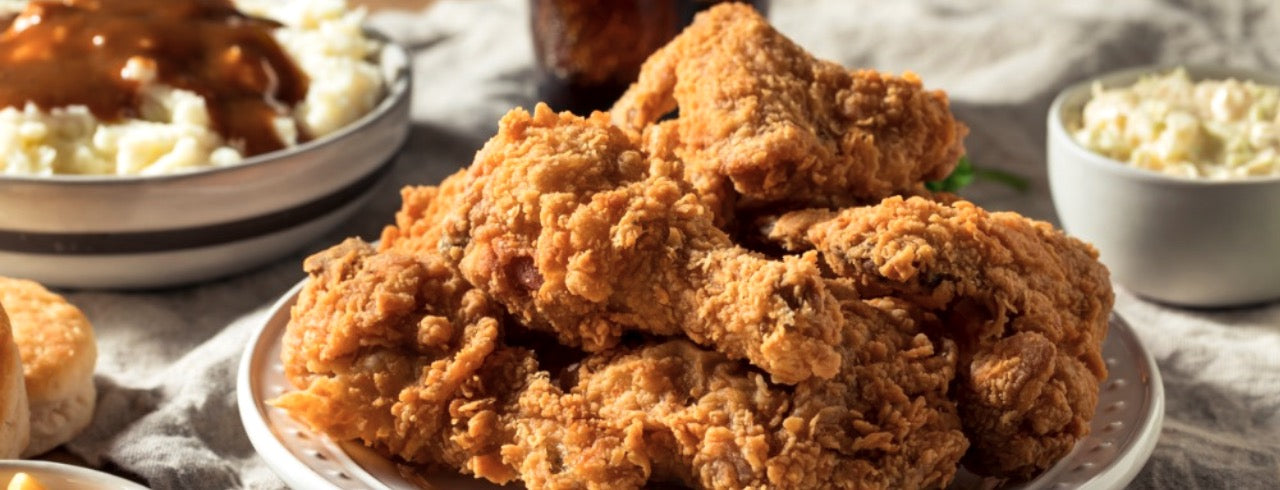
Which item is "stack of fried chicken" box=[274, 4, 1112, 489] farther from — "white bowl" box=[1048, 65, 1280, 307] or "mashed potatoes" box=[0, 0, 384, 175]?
"mashed potatoes" box=[0, 0, 384, 175]

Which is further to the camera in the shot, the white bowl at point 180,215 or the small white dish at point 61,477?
the white bowl at point 180,215

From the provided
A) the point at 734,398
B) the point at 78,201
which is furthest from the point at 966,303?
the point at 78,201

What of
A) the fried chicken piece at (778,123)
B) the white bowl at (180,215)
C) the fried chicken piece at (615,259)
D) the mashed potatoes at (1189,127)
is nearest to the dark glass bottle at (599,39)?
the white bowl at (180,215)

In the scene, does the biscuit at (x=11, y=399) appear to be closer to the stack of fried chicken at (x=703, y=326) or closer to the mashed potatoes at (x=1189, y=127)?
the stack of fried chicken at (x=703, y=326)

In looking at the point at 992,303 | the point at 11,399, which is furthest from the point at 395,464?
the point at 992,303

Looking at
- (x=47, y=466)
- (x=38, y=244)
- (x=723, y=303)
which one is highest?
(x=723, y=303)

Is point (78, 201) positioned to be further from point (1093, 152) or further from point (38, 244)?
point (1093, 152)

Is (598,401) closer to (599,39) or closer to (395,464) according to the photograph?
(395,464)
